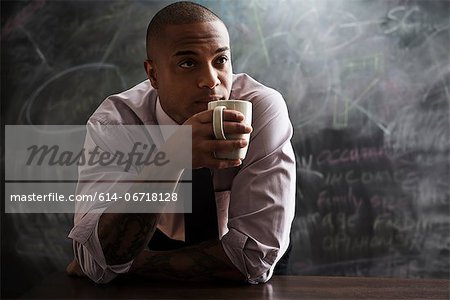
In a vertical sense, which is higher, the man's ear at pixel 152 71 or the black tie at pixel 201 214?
the man's ear at pixel 152 71

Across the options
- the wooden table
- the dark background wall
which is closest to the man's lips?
the wooden table

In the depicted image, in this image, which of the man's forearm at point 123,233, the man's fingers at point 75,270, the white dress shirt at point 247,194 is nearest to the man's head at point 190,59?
the white dress shirt at point 247,194

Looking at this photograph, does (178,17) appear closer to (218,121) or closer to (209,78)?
(209,78)

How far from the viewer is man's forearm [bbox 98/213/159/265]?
1.20 meters

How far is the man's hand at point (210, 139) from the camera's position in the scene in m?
1.07

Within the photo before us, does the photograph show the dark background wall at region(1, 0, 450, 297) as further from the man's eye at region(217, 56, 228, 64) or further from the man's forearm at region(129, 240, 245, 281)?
the man's forearm at region(129, 240, 245, 281)

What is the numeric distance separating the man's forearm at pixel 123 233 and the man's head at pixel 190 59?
258 mm

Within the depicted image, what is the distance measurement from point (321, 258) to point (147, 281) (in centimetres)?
172

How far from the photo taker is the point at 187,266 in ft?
3.94

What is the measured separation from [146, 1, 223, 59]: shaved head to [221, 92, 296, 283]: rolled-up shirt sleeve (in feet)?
0.73

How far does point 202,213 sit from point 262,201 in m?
0.16

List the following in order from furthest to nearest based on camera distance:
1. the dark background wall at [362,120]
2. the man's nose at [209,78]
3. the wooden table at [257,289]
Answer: the dark background wall at [362,120]
the man's nose at [209,78]
the wooden table at [257,289]

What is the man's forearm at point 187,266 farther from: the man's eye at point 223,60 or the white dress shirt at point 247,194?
the man's eye at point 223,60

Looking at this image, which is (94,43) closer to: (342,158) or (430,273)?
(342,158)
